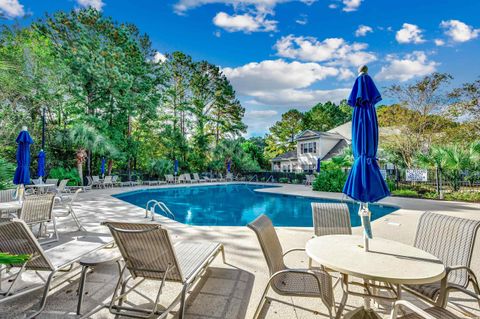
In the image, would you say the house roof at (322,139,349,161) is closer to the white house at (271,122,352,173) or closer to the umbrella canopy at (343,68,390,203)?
the white house at (271,122,352,173)

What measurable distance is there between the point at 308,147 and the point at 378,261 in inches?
1044

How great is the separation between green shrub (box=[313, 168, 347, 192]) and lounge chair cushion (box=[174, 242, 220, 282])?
1297 centimetres

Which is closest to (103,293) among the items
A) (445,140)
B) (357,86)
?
(357,86)

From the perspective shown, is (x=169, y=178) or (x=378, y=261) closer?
(x=378, y=261)

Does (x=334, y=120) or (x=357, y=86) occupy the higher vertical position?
(x=334, y=120)

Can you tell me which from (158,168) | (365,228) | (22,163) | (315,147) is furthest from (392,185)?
(158,168)

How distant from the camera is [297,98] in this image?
44.2 m

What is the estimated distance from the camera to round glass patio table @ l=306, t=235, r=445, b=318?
6.00ft

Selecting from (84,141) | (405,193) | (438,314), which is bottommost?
(405,193)

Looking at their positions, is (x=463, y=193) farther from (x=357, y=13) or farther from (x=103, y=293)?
(x=103, y=293)

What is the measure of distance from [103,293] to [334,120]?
149 feet

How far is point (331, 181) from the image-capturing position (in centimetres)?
1538

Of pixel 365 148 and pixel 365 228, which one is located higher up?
pixel 365 148

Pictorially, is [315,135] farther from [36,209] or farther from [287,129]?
[36,209]
